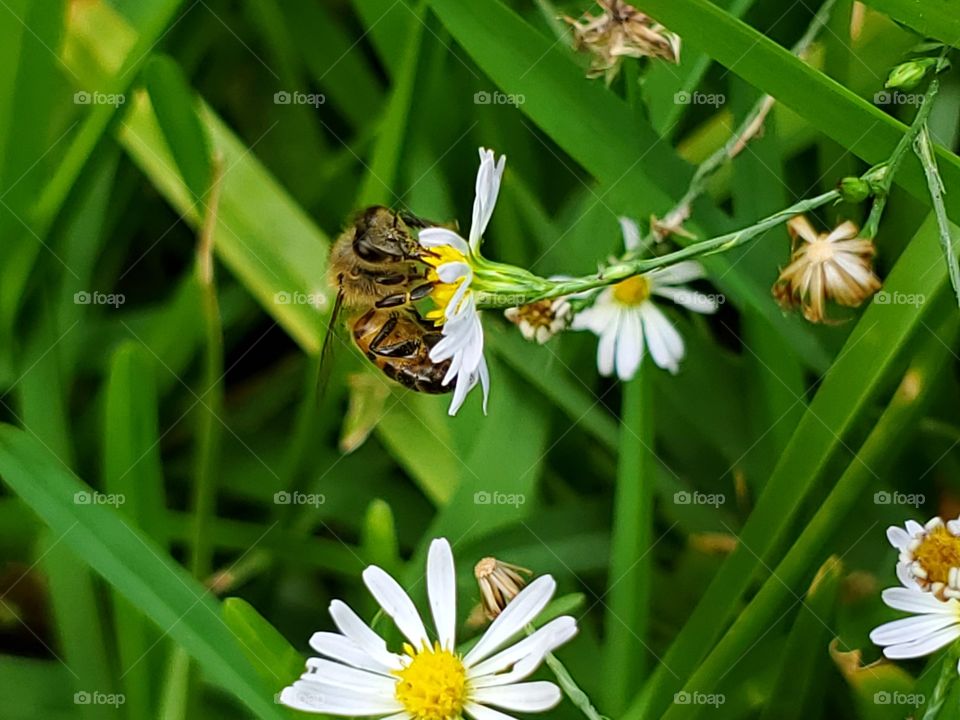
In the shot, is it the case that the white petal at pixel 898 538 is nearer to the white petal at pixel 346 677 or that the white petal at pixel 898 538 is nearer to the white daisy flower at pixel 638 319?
the white daisy flower at pixel 638 319

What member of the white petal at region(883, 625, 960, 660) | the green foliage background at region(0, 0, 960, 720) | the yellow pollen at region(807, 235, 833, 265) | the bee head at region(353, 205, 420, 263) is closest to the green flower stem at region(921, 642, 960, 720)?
the white petal at region(883, 625, 960, 660)

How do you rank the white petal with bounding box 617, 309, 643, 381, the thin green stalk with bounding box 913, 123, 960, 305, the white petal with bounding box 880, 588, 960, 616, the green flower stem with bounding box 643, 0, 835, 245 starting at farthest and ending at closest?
the white petal with bounding box 617, 309, 643, 381 < the green flower stem with bounding box 643, 0, 835, 245 < the white petal with bounding box 880, 588, 960, 616 < the thin green stalk with bounding box 913, 123, 960, 305

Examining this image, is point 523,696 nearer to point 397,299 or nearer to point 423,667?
point 423,667

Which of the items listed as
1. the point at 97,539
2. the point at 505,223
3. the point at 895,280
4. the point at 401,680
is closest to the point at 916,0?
the point at 895,280

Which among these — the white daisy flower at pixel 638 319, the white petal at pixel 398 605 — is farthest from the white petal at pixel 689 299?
the white petal at pixel 398 605

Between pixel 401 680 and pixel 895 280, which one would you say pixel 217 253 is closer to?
pixel 401 680

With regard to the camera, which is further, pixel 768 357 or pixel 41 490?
pixel 768 357

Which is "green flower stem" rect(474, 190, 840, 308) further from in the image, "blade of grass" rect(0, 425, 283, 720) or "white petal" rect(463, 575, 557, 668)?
"blade of grass" rect(0, 425, 283, 720)
